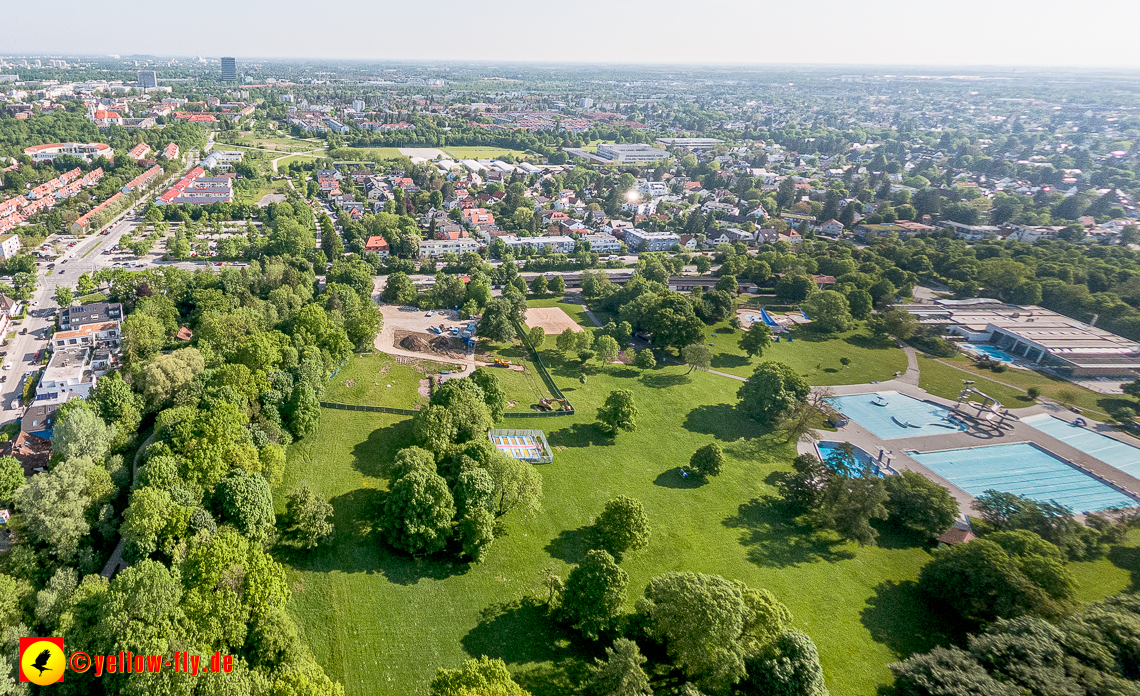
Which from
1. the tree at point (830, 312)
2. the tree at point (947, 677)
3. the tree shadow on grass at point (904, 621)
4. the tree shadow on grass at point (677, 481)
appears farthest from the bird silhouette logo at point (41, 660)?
the tree at point (830, 312)

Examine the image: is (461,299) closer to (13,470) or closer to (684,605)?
(13,470)

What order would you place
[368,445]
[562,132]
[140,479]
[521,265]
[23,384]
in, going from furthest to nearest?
[562,132] < [521,265] < [23,384] < [368,445] < [140,479]

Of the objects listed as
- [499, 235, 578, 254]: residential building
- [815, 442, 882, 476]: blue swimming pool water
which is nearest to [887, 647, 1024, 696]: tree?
[815, 442, 882, 476]: blue swimming pool water

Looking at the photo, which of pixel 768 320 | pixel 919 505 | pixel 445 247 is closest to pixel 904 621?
pixel 919 505

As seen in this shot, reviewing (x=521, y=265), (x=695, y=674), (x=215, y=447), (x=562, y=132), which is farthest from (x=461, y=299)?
(x=562, y=132)

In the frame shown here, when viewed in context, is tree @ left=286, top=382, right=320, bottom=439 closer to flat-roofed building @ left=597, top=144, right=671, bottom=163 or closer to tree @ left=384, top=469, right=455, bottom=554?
tree @ left=384, top=469, right=455, bottom=554

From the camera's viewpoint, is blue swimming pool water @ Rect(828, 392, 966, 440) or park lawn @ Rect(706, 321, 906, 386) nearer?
blue swimming pool water @ Rect(828, 392, 966, 440)

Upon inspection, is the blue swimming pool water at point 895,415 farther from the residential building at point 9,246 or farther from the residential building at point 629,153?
the residential building at point 629,153
